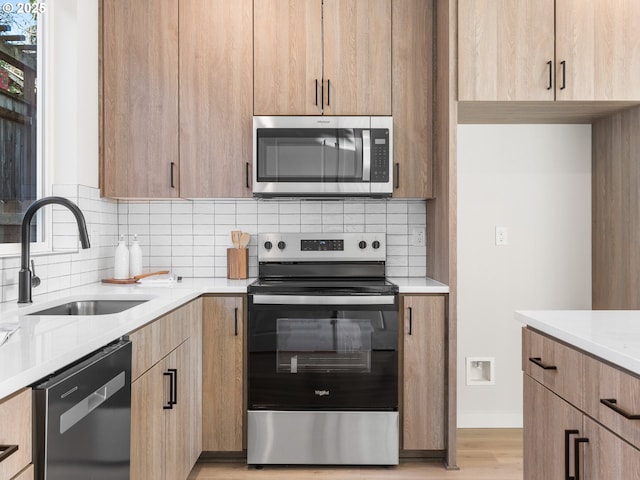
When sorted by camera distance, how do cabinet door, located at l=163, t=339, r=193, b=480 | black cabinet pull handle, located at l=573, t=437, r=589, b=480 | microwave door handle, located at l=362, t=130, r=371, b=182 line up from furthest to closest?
microwave door handle, located at l=362, t=130, r=371, b=182, cabinet door, located at l=163, t=339, r=193, b=480, black cabinet pull handle, located at l=573, t=437, r=589, b=480

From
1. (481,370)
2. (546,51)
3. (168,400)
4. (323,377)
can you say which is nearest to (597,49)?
(546,51)

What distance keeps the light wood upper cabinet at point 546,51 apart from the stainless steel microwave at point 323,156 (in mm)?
483

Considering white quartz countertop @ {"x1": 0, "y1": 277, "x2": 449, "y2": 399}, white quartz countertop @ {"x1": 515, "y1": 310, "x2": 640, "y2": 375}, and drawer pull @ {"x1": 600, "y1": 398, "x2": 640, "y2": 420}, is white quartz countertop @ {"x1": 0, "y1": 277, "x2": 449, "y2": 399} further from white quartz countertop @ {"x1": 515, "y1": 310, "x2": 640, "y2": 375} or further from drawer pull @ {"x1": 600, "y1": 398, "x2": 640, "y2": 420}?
drawer pull @ {"x1": 600, "y1": 398, "x2": 640, "y2": 420}

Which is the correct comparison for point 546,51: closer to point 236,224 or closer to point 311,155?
point 311,155

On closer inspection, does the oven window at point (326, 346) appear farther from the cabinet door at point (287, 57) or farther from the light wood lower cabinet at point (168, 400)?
the cabinet door at point (287, 57)

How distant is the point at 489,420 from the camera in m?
2.99

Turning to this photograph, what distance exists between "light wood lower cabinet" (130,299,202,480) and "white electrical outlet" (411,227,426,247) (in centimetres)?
127

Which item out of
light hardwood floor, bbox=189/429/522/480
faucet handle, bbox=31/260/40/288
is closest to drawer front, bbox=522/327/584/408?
light hardwood floor, bbox=189/429/522/480

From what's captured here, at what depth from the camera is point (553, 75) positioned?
7.98 ft

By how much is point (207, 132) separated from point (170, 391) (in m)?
1.35

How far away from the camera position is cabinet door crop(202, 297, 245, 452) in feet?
8.20

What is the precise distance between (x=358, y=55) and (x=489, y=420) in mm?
2178

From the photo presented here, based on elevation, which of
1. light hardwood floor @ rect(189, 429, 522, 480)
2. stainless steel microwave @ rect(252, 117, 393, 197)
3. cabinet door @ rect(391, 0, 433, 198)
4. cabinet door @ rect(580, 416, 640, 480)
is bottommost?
light hardwood floor @ rect(189, 429, 522, 480)

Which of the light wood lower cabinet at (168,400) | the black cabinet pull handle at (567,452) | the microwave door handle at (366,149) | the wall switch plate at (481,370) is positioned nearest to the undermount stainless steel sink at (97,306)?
the light wood lower cabinet at (168,400)
